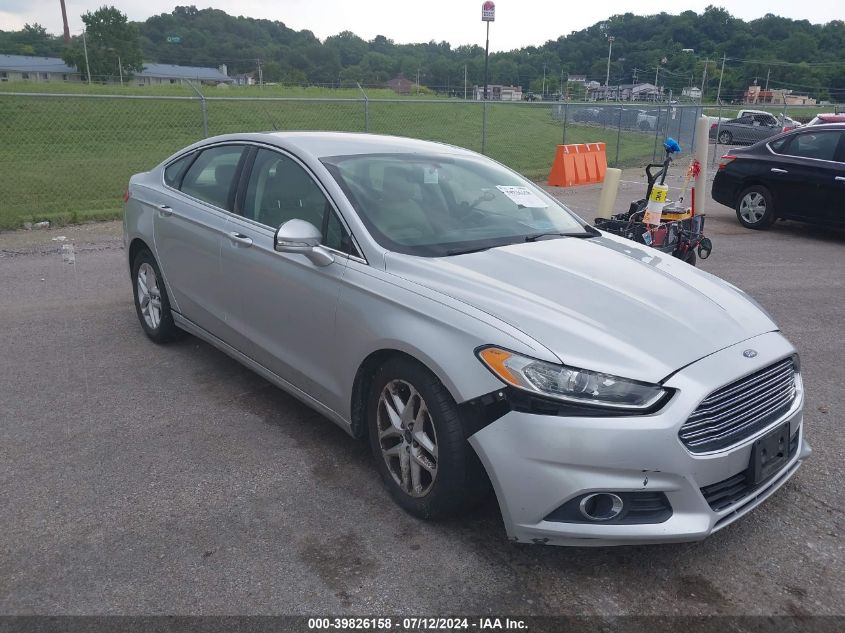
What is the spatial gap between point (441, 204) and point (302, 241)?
2.90ft

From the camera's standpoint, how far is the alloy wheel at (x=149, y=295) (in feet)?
17.5

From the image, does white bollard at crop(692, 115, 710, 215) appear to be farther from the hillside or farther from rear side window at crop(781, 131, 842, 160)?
the hillside

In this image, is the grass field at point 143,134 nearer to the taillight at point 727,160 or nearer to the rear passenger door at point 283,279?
the taillight at point 727,160

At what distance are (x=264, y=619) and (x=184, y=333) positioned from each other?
3.36m

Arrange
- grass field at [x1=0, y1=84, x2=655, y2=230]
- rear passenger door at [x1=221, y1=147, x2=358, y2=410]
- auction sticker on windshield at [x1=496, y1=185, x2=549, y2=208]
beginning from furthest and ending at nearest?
grass field at [x1=0, y1=84, x2=655, y2=230]
auction sticker on windshield at [x1=496, y1=185, x2=549, y2=208]
rear passenger door at [x1=221, y1=147, x2=358, y2=410]

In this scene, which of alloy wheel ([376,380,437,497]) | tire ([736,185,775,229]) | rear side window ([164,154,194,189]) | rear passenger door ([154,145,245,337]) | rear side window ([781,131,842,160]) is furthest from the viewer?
tire ([736,185,775,229])

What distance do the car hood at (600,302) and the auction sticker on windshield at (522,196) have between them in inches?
20.5

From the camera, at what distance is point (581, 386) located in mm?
2650

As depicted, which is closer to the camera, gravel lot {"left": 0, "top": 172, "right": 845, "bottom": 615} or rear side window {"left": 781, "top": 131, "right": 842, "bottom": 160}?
gravel lot {"left": 0, "top": 172, "right": 845, "bottom": 615}

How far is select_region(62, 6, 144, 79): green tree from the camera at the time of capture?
196ft

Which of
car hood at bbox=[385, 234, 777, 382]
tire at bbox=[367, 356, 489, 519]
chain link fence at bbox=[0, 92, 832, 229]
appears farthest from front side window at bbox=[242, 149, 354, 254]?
chain link fence at bbox=[0, 92, 832, 229]

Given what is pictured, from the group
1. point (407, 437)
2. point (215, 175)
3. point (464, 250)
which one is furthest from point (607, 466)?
point (215, 175)

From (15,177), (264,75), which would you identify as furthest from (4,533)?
(264,75)

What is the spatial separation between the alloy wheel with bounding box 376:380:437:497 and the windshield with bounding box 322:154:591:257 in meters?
0.71
